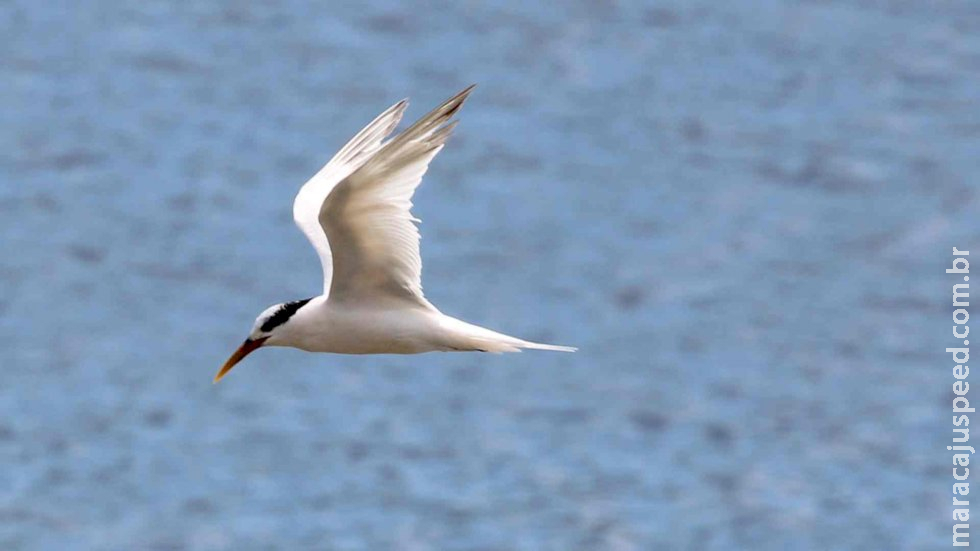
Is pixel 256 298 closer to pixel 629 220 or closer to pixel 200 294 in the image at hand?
pixel 200 294

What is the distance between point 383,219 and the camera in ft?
34.4

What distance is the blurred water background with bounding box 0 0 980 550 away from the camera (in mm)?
28500

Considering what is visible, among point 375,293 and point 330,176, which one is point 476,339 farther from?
Result: point 330,176

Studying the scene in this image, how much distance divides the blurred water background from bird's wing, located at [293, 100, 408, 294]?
1529 cm

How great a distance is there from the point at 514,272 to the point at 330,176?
20.4 metres

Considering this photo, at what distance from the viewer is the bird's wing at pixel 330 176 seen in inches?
452

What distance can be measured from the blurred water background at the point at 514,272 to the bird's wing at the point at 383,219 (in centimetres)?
1618

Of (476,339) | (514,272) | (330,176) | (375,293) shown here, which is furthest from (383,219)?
(514,272)

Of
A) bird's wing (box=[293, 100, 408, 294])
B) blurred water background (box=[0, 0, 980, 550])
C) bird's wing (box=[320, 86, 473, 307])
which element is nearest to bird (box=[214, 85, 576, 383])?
bird's wing (box=[320, 86, 473, 307])

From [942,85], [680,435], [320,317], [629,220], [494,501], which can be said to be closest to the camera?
[320,317]

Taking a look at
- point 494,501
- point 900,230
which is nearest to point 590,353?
point 494,501

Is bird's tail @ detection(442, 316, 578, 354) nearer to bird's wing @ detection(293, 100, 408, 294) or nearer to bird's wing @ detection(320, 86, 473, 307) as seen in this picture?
bird's wing @ detection(320, 86, 473, 307)

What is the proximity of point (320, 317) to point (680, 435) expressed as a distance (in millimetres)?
19575

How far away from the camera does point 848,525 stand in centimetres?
2830
